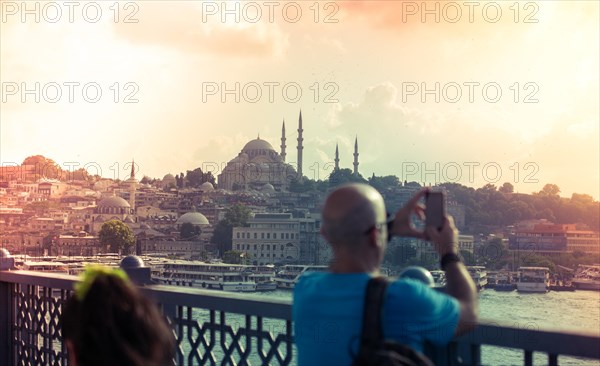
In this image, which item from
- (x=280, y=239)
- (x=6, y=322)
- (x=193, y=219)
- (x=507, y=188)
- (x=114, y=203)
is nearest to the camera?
(x=6, y=322)

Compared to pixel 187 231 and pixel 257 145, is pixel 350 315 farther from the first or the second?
pixel 257 145

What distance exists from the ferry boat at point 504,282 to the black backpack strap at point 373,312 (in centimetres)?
5858

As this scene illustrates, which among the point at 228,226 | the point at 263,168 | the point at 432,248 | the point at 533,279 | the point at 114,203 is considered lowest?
the point at 533,279

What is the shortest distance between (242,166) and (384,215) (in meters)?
96.1

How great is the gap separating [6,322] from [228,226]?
75.7m

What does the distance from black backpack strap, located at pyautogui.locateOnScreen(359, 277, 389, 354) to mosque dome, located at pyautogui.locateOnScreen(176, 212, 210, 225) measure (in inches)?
3160

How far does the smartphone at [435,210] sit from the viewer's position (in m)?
1.85

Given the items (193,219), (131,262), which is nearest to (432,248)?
(193,219)

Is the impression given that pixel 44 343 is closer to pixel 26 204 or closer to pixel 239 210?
pixel 239 210

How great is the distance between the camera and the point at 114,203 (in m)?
86.1

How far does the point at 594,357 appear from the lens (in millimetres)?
1745

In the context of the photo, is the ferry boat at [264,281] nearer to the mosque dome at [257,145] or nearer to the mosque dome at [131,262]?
the mosque dome at [257,145]

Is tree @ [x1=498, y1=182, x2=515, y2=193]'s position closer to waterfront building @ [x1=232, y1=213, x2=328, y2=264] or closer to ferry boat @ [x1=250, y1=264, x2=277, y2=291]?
waterfront building @ [x1=232, y1=213, x2=328, y2=264]

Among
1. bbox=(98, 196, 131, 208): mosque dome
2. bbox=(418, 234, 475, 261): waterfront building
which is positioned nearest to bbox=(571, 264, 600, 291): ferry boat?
bbox=(418, 234, 475, 261): waterfront building
